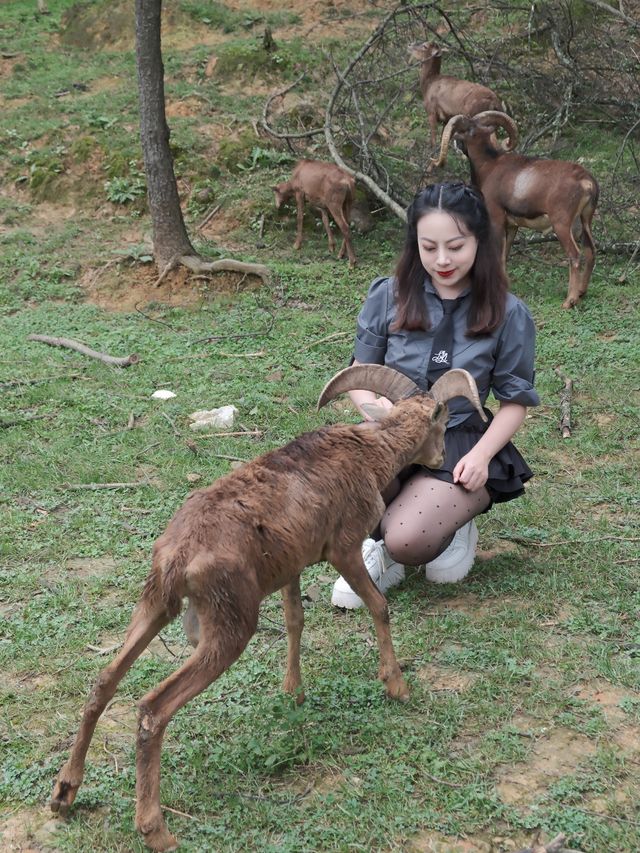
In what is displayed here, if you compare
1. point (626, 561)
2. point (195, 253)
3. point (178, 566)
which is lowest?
point (195, 253)

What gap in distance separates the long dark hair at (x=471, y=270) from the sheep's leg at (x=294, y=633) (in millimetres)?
1474

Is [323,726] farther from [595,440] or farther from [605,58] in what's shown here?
[605,58]

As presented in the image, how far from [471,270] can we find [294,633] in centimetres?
190

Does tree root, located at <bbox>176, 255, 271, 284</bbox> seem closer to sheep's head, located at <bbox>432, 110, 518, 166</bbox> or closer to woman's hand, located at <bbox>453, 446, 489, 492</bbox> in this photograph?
sheep's head, located at <bbox>432, 110, 518, 166</bbox>

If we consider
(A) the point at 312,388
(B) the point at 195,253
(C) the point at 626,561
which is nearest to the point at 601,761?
(C) the point at 626,561

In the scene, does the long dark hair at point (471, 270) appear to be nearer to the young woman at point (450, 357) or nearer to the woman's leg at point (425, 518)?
the young woman at point (450, 357)

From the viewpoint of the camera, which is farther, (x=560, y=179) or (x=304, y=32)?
(x=304, y=32)

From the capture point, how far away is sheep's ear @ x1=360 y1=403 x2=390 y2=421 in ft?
14.0

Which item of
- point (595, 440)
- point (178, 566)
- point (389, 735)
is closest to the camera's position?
point (178, 566)

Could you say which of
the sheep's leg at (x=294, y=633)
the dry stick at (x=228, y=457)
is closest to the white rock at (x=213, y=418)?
the dry stick at (x=228, y=457)

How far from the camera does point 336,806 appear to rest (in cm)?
333

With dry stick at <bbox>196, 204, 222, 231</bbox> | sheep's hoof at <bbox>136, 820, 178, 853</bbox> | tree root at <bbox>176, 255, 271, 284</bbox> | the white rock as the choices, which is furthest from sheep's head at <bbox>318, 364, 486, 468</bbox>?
dry stick at <bbox>196, 204, 222, 231</bbox>

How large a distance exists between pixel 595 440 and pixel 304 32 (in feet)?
43.9

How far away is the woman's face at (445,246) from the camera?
4.31 meters
